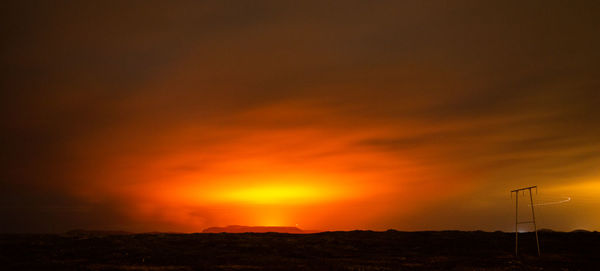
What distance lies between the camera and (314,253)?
168 feet

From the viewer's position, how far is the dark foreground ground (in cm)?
4044

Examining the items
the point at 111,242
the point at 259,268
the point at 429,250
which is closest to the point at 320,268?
the point at 259,268

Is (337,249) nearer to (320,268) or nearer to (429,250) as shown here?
(429,250)

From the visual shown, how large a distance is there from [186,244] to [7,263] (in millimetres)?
22902

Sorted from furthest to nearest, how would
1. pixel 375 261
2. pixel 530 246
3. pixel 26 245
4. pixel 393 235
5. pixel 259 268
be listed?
pixel 393 235, pixel 530 246, pixel 26 245, pixel 375 261, pixel 259 268

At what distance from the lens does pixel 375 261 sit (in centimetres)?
4459

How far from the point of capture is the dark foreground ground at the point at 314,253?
40438 millimetres

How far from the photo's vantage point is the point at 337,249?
55.5 m

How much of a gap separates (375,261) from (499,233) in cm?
3978

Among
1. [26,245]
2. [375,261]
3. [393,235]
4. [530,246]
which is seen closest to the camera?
[375,261]

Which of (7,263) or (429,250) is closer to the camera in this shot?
(7,263)

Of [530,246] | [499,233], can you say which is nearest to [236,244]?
[530,246]

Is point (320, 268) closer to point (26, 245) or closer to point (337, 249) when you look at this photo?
point (337, 249)

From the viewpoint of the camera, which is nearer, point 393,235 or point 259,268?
point 259,268
